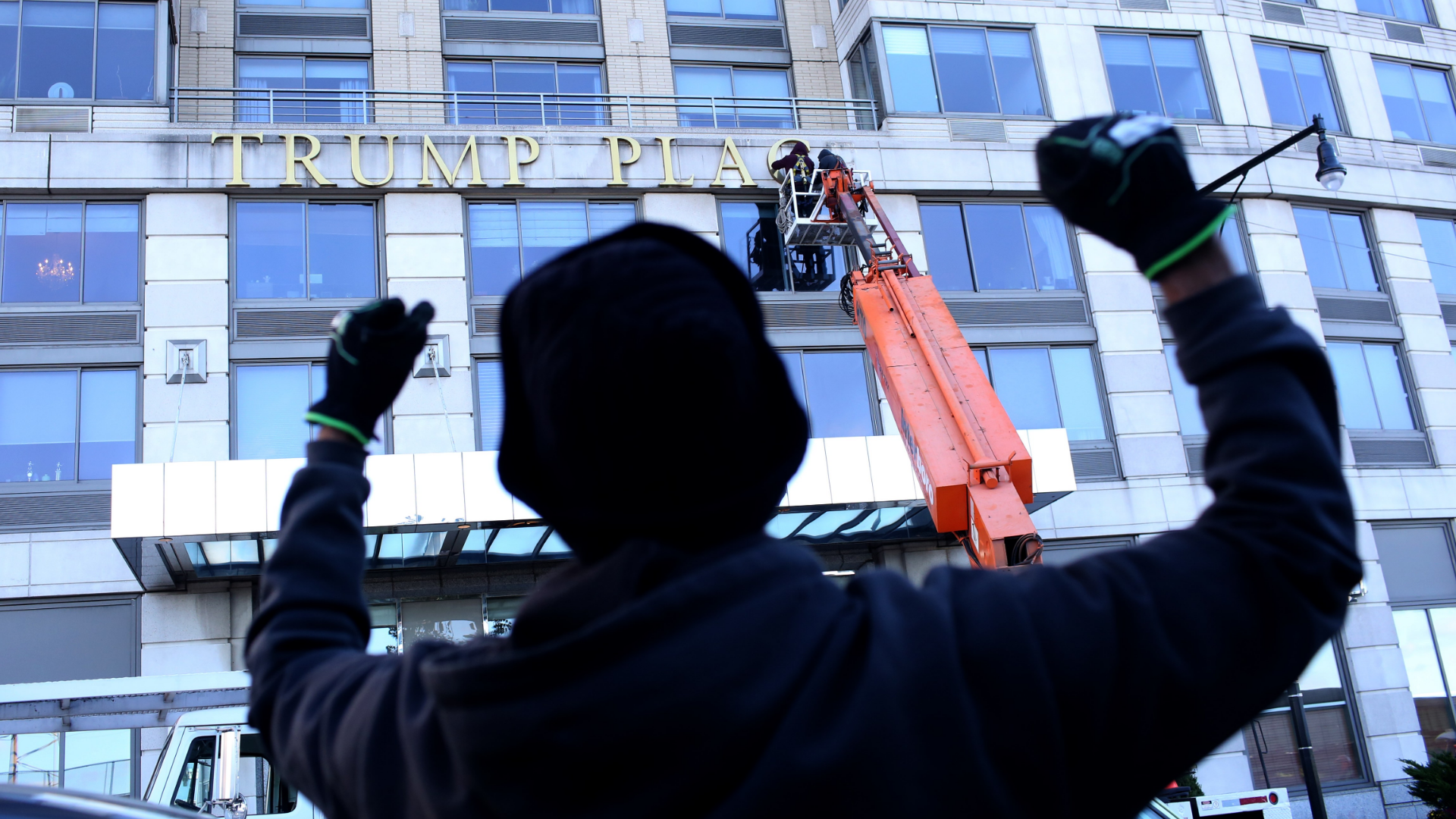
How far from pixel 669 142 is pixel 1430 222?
1599 cm

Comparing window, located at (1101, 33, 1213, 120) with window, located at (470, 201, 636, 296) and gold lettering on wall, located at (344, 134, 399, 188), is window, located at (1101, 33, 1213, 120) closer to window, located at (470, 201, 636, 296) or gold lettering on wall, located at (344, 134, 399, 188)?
window, located at (470, 201, 636, 296)

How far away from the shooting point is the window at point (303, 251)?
18344mm

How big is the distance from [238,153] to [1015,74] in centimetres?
1425

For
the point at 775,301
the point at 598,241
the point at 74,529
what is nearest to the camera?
the point at 598,241

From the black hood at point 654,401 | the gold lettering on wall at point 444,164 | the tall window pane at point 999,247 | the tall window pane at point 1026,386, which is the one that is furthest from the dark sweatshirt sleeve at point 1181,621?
the tall window pane at point 999,247

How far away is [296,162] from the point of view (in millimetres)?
18484

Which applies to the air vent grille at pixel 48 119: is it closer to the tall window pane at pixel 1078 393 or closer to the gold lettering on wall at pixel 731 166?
the gold lettering on wall at pixel 731 166

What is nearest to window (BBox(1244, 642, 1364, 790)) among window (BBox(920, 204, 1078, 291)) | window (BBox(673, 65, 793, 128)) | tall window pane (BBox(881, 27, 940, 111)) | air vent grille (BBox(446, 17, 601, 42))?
window (BBox(920, 204, 1078, 291))

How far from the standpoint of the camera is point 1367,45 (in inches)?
945

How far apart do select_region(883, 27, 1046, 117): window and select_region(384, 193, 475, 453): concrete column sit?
878 centimetres

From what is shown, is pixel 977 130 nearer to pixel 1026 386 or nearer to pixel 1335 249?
pixel 1026 386

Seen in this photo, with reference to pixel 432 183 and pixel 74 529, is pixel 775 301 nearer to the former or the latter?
pixel 432 183

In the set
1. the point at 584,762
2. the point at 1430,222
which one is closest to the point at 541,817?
the point at 584,762

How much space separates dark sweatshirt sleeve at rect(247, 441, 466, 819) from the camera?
4.21 feet
